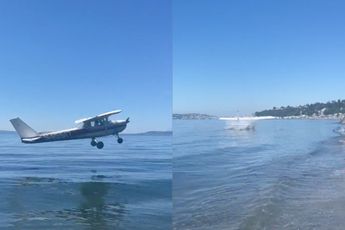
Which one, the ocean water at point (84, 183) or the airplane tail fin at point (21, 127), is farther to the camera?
the ocean water at point (84, 183)

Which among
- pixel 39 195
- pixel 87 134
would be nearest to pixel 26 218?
pixel 39 195

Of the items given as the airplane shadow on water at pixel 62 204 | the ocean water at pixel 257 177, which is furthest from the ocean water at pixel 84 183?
the ocean water at pixel 257 177

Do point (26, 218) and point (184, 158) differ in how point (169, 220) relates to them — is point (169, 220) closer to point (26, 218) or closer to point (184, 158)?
point (184, 158)

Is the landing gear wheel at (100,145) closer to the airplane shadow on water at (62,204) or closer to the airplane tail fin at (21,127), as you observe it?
the airplane shadow on water at (62,204)

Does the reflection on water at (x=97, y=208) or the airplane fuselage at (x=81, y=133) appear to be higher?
the airplane fuselage at (x=81, y=133)

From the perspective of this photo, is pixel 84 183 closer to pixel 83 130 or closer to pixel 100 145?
pixel 100 145

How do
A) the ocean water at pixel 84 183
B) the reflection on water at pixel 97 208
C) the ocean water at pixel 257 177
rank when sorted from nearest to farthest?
1. the ocean water at pixel 84 183
2. the reflection on water at pixel 97 208
3. the ocean water at pixel 257 177
